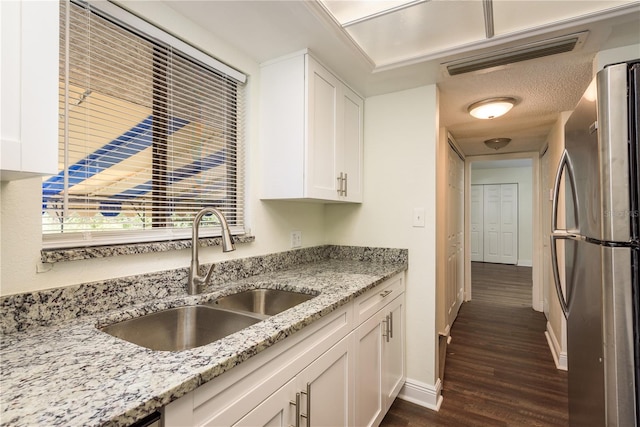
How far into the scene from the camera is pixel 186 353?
30.6 inches

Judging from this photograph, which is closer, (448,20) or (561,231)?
(561,231)

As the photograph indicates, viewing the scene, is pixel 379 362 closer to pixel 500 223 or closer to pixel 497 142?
pixel 497 142

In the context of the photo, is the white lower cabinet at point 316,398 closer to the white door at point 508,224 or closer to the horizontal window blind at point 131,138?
the horizontal window blind at point 131,138

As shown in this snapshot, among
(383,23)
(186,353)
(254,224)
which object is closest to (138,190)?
(254,224)

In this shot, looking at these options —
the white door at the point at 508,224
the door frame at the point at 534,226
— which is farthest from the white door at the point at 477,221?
the door frame at the point at 534,226

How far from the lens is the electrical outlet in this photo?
2.11m

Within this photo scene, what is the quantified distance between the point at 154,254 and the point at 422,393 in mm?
1918

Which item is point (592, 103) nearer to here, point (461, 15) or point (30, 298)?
point (461, 15)

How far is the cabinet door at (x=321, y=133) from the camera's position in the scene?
169 centimetres

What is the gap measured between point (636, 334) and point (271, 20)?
1804mm

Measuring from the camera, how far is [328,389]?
48.2 inches

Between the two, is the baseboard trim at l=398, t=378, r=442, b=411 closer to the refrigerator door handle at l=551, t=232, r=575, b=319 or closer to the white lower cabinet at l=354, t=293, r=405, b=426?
the white lower cabinet at l=354, t=293, r=405, b=426

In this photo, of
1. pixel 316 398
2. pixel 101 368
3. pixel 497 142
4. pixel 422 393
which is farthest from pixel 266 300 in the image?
pixel 497 142

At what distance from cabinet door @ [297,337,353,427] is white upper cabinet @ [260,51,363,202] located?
828 millimetres
